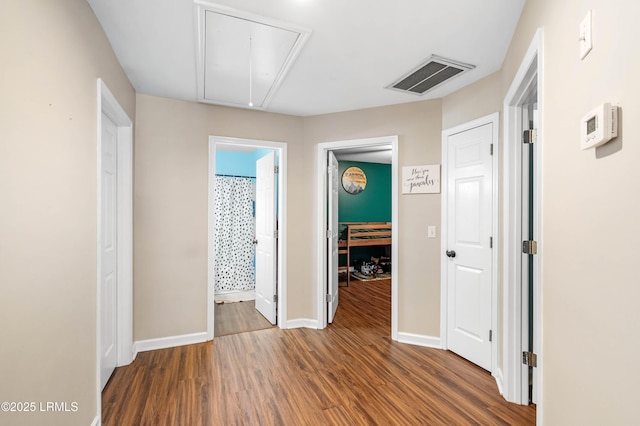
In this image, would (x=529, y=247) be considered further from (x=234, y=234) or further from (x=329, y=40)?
(x=234, y=234)

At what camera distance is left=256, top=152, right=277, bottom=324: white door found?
364 centimetres

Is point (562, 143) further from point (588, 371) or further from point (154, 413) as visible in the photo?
point (154, 413)

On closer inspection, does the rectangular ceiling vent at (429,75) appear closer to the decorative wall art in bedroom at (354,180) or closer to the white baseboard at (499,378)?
the white baseboard at (499,378)

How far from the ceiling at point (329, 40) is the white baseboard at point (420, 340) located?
2.35 meters

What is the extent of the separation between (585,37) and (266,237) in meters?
3.32

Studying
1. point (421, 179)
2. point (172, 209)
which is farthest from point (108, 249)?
point (421, 179)

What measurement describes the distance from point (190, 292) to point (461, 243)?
2.64 m

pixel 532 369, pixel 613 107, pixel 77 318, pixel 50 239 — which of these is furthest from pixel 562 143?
pixel 77 318

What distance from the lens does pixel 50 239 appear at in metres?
1.28

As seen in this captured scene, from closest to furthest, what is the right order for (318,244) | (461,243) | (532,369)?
(532,369)
(461,243)
(318,244)

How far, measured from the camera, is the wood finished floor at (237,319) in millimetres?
3484

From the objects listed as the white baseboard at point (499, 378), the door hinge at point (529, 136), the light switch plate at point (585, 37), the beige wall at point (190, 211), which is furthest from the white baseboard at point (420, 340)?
the light switch plate at point (585, 37)

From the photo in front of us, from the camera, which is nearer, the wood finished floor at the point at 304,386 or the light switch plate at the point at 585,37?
the light switch plate at the point at 585,37

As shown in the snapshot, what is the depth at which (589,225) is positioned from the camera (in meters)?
0.97
